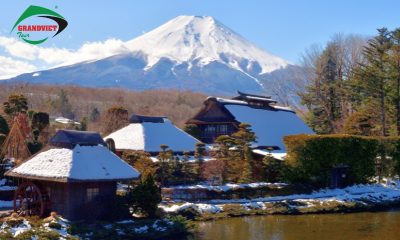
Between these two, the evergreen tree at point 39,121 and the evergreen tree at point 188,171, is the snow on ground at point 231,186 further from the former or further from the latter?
the evergreen tree at point 39,121

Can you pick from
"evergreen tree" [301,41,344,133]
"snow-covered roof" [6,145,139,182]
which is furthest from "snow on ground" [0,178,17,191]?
"evergreen tree" [301,41,344,133]

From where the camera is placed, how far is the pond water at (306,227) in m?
18.7

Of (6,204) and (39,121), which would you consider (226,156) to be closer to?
(39,121)

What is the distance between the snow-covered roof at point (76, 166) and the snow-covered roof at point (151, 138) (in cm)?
1181

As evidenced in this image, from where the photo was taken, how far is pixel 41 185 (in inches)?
806

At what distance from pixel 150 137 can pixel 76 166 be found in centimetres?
1486

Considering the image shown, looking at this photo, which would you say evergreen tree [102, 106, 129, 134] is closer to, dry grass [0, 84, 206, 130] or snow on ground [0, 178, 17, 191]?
snow on ground [0, 178, 17, 191]

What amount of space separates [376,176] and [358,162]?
277cm

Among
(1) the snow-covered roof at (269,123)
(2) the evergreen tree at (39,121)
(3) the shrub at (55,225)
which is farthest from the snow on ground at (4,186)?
(1) the snow-covered roof at (269,123)

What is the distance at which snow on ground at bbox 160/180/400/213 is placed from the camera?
Result: 2346 cm

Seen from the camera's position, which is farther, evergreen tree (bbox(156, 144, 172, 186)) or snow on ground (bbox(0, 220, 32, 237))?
evergreen tree (bbox(156, 144, 172, 186))

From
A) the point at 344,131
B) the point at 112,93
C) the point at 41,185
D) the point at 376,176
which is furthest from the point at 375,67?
the point at 112,93

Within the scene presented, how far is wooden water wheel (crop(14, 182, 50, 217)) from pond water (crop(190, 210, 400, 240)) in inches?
246

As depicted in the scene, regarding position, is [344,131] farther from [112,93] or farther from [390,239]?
[112,93]
